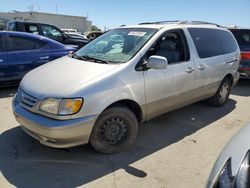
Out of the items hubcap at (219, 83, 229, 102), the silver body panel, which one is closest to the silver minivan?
hubcap at (219, 83, 229, 102)

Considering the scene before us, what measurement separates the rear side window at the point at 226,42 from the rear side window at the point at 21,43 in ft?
14.6

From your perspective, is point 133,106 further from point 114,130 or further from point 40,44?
point 40,44

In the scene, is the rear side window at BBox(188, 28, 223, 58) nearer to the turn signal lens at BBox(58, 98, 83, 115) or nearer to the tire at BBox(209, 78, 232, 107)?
the tire at BBox(209, 78, 232, 107)

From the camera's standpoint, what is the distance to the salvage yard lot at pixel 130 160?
122 inches

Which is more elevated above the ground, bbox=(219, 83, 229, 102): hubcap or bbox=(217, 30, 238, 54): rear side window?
bbox=(217, 30, 238, 54): rear side window

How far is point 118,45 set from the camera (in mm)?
4234

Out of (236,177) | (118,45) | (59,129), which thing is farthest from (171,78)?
(236,177)

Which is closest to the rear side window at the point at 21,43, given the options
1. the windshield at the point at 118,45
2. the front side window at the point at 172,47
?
the windshield at the point at 118,45

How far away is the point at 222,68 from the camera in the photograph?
17.7 ft

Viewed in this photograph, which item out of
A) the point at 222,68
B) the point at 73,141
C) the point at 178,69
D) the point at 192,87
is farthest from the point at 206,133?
the point at 73,141

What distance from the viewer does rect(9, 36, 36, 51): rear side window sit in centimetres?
651

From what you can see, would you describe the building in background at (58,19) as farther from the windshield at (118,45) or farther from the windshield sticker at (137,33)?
the windshield sticker at (137,33)

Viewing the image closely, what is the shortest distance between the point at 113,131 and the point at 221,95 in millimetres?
3161

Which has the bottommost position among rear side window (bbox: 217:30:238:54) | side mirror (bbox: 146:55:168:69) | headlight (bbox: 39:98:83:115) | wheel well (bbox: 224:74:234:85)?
wheel well (bbox: 224:74:234:85)
